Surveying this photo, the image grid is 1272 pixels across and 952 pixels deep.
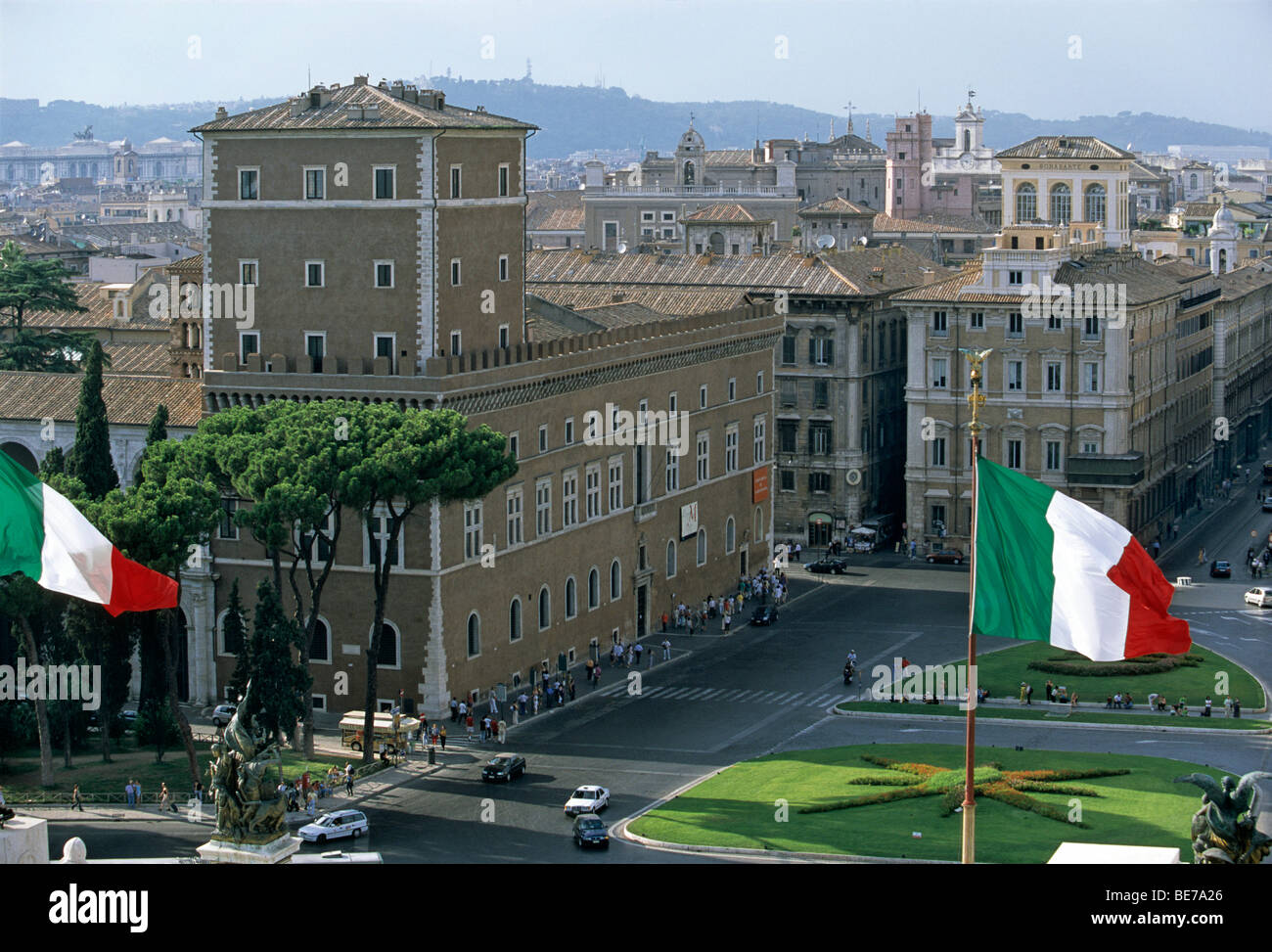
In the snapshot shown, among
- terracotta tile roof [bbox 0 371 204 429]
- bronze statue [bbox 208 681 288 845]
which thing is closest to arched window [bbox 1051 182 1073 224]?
terracotta tile roof [bbox 0 371 204 429]

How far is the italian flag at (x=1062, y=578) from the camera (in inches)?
1273

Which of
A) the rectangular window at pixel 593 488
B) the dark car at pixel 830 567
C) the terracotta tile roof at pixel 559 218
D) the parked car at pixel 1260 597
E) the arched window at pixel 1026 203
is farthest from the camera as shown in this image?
the terracotta tile roof at pixel 559 218

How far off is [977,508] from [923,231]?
143 metres

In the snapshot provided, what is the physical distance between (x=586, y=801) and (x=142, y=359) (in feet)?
116

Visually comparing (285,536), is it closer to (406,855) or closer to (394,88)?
(406,855)

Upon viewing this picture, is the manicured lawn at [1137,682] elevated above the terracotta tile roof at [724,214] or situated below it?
below

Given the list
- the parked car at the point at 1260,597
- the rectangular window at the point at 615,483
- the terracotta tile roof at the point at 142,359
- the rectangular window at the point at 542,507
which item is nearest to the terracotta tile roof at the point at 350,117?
the rectangular window at the point at 542,507

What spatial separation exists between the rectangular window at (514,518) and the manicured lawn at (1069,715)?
12.2 m

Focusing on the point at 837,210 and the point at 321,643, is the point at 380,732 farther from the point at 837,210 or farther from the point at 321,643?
the point at 837,210

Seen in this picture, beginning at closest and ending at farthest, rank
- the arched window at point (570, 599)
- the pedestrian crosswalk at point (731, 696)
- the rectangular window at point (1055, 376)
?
the pedestrian crosswalk at point (731, 696) < the arched window at point (570, 599) < the rectangular window at point (1055, 376)

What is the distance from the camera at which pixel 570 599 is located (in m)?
79.8

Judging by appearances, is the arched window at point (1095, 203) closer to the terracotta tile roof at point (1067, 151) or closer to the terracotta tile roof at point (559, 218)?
the terracotta tile roof at point (1067, 151)

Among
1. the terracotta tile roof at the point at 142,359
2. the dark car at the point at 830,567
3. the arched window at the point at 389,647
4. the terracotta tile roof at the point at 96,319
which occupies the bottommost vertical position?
the dark car at the point at 830,567
